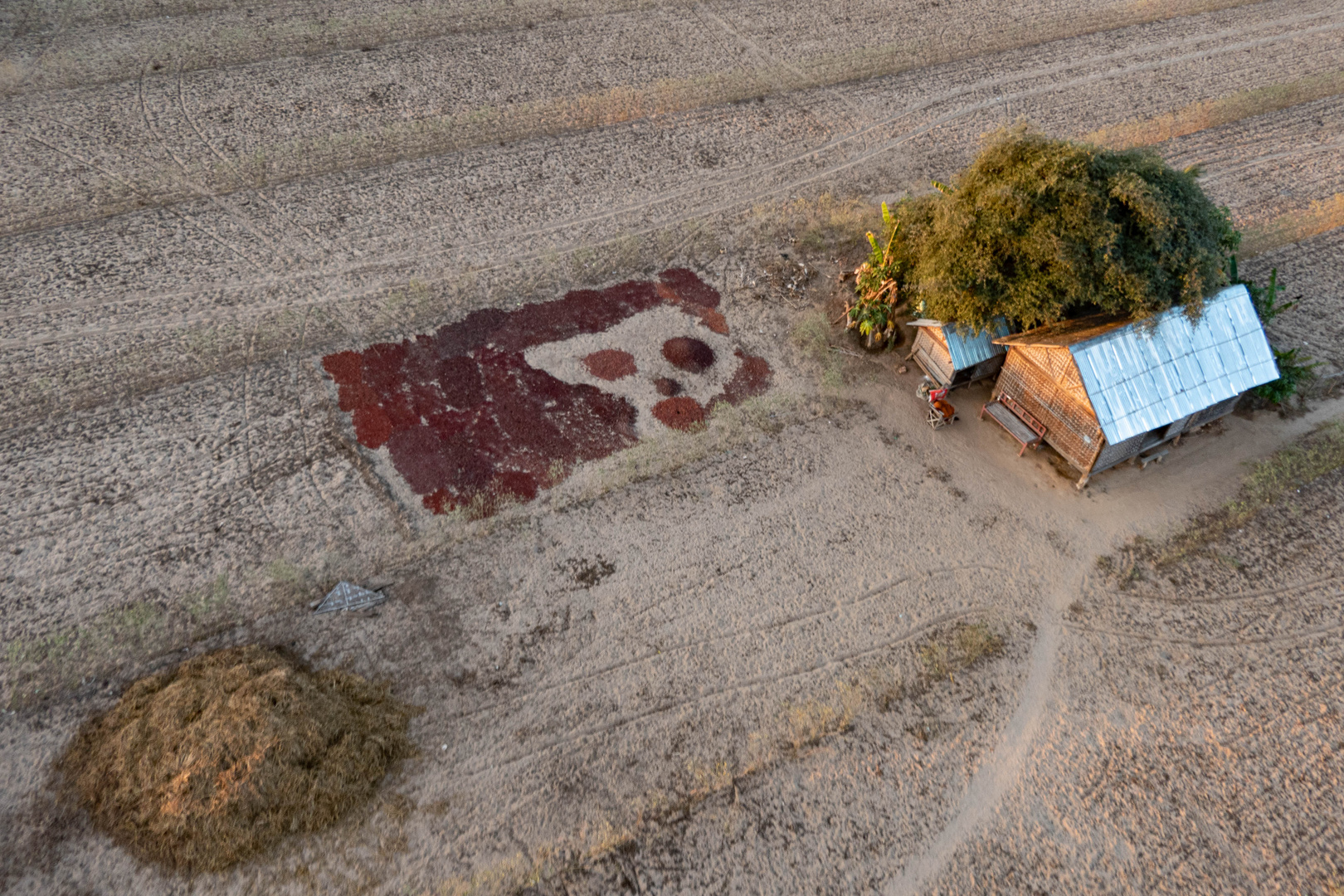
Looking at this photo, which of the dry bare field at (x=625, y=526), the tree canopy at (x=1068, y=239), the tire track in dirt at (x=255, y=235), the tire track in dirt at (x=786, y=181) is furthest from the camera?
the tire track in dirt at (x=786, y=181)

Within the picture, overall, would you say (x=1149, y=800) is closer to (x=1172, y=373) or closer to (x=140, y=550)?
(x=1172, y=373)

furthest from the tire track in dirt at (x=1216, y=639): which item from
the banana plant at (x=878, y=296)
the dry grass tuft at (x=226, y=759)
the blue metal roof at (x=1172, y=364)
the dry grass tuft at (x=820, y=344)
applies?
the dry grass tuft at (x=226, y=759)

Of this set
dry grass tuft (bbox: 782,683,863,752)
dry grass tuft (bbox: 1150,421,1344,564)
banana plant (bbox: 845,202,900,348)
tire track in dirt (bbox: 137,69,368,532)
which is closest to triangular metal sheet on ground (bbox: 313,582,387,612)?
tire track in dirt (bbox: 137,69,368,532)

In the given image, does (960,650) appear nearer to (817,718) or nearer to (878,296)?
(817,718)

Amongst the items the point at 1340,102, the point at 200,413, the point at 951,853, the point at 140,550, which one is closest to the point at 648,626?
the point at 951,853

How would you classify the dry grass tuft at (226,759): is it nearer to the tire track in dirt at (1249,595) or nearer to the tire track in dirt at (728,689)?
the tire track in dirt at (728,689)

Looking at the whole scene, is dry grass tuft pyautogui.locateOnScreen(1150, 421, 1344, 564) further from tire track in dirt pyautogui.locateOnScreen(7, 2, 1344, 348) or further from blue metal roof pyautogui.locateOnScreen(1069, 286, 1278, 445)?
tire track in dirt pyautogui.locateOnScreen(7, 2, 1344, 348)
